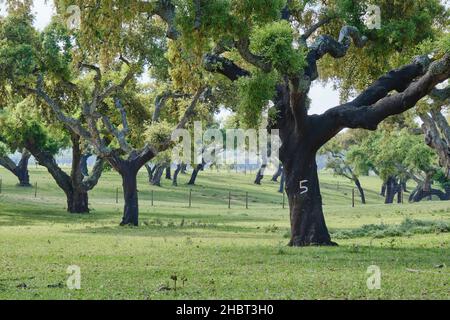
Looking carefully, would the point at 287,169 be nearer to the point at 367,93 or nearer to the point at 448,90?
the point at 367,93

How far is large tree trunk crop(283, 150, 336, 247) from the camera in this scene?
78.3 ft

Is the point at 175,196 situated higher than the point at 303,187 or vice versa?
the point at 303,187

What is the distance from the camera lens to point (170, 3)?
2473 centimetres

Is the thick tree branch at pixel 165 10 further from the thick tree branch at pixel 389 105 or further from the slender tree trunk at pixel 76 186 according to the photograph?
the slender tree trunk at pixel 76 186

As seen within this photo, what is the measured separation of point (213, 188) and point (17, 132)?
52.7 metres

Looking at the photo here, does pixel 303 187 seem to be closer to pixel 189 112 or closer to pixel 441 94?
pixel 441 94

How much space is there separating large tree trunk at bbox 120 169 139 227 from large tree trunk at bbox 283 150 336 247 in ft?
54.6

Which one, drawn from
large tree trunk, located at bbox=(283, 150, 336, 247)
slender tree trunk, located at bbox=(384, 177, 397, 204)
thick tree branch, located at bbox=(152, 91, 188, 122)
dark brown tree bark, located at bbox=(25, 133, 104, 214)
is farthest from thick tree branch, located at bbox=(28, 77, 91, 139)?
slender tree trunk, located at bbox=(384, 177, 397, 204)

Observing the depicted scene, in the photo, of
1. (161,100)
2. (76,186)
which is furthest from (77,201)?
(161,100)

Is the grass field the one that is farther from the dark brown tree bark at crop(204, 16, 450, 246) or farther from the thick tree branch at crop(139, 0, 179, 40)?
the thick tree branch at crop(139, 0, 179, 40)

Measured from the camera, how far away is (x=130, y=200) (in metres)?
39.3

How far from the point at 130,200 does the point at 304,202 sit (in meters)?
17.5

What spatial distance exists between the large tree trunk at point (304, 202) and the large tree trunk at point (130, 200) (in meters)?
16.6
